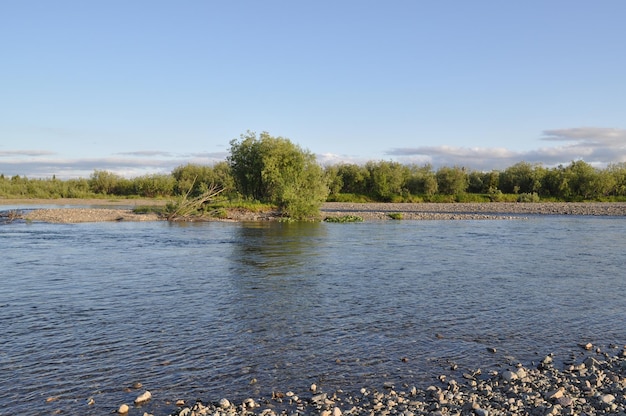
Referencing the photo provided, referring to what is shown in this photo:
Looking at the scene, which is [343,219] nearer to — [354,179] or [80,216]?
[80,216]

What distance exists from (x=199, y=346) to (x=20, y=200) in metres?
89.8

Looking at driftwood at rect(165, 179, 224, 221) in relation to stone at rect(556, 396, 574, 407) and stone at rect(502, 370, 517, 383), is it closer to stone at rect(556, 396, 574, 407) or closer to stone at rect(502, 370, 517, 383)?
stone at rect(502, 370, 517, 383)

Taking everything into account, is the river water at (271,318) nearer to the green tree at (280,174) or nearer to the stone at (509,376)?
the stone at (509,376)

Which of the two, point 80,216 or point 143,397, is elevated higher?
point 80,216

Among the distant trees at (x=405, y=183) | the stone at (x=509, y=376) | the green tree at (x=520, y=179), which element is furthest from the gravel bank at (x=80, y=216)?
the green tree at (x=520, y=179)

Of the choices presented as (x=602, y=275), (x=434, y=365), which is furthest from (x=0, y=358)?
(x=602, y=275)

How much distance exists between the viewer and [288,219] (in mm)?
51594

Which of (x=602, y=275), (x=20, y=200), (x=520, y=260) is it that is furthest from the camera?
(x=20, y=200)

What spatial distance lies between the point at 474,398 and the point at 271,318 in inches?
257

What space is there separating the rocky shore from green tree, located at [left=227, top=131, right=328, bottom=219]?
42.5 metres

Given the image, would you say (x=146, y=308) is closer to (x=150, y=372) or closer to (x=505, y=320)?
→ (x=150, y=372)

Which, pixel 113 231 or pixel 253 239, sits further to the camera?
pixel 113 231

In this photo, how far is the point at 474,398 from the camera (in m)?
8.23

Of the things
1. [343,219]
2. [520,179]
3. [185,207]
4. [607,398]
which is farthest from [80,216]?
[520,179]
